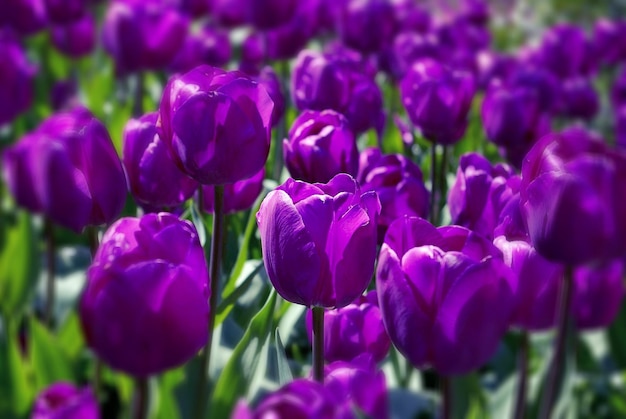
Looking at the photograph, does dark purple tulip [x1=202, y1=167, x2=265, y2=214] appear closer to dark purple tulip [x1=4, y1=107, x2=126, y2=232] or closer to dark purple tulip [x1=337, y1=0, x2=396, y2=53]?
dark purple tulip [x1=4, y1=107, x2=126, y2=232]

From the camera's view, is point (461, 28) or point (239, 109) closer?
point (239, 109)

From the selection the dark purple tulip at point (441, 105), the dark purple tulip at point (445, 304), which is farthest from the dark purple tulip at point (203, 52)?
the dark purple tulip at point (445, 304)

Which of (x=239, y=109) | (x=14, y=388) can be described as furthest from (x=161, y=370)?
(x=14, y=388)

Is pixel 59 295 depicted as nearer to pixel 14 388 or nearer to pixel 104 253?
pixel 14 388

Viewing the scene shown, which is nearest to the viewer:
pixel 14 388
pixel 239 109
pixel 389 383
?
pixel 239 109

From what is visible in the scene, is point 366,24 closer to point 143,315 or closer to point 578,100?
point 578,100

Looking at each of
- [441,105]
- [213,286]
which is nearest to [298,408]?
[213,286]
